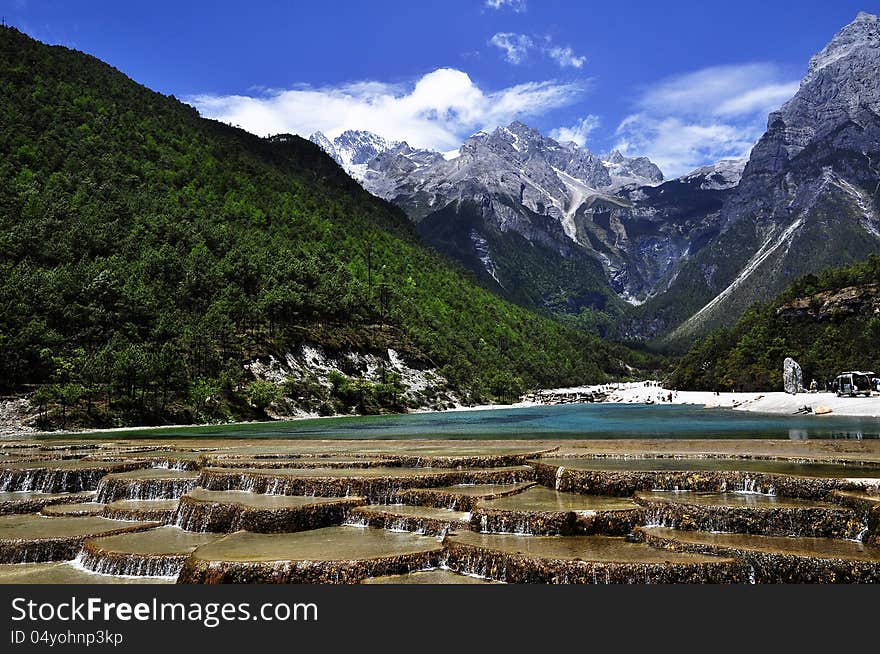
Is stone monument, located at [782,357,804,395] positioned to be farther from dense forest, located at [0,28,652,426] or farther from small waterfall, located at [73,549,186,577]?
small waterfall, located at [73,549,186,577]

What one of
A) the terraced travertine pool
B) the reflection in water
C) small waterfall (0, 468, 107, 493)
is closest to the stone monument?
the reflection in water

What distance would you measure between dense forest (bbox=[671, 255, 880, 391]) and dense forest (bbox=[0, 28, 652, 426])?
5277cm

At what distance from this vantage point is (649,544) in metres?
17.5

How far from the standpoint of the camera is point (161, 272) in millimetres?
103875

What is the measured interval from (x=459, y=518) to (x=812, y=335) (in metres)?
118

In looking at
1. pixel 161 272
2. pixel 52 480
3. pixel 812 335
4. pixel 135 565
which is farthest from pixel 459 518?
pixel 812 335

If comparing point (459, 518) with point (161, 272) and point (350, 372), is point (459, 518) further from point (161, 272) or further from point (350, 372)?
point (161, 272)

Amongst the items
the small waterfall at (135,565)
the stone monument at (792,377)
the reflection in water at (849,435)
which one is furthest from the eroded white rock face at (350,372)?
the small waterfall at (135,565)

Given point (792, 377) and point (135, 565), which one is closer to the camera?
point (135, 565)

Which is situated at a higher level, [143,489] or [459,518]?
[459,518]

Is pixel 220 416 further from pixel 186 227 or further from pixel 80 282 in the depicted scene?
pixel 186 227

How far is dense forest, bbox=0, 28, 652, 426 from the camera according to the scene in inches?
2889

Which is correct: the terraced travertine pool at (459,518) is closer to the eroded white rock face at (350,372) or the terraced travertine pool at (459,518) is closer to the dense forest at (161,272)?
the dense forest at (161,272)

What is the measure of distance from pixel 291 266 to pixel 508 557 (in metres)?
116
